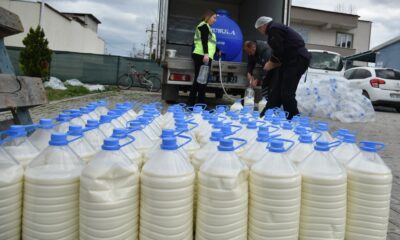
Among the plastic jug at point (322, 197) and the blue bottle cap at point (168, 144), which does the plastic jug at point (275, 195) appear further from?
the blue bottle cap at point (168, 144)

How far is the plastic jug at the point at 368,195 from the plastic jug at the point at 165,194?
91 cm

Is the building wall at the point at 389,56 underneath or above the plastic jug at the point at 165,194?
above

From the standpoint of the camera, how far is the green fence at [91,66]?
1873cm

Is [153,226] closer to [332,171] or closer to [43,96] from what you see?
[332,171]

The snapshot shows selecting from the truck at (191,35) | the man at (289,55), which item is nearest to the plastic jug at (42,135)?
the man at (289,55)

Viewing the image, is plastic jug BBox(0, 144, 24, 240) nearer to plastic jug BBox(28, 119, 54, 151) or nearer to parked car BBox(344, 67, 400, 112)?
plastic jug BBox(28, 119, 54, 151)

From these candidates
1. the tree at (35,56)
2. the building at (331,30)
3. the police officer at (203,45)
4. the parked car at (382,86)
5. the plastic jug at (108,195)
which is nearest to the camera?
the plastic jug at (108,195)

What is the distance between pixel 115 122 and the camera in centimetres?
274

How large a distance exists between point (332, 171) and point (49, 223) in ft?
4.73

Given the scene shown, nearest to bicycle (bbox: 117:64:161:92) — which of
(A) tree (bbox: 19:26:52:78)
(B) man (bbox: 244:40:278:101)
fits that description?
(A) tree (bbox: 19:26:52:78)

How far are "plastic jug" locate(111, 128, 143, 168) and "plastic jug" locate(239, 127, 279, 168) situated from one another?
1.98 feet

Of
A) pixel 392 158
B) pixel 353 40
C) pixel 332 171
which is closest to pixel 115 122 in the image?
pixel 332 171

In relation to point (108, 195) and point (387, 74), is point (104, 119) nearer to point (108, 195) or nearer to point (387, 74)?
point (108, 195)

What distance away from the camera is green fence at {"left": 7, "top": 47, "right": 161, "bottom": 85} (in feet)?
61.5
